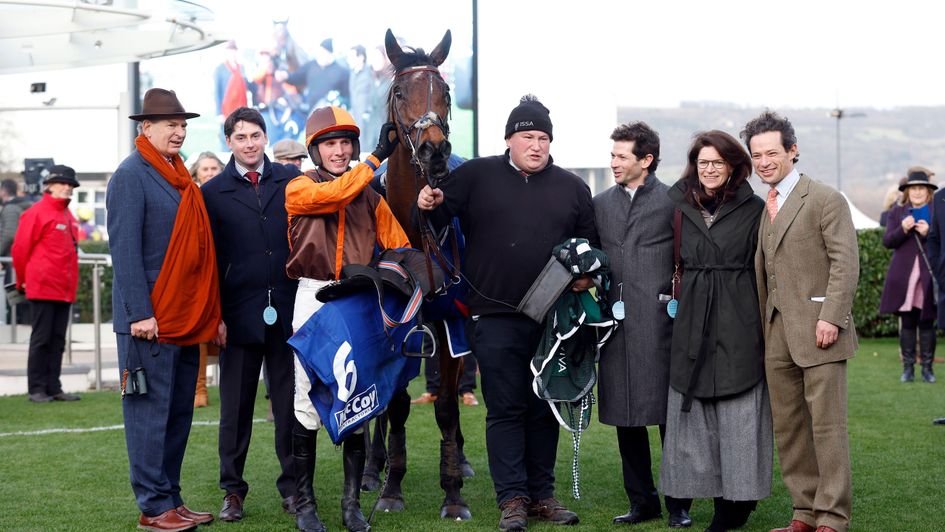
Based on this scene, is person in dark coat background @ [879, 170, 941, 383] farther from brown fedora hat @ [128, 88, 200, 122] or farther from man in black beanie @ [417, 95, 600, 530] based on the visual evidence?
brown fedora hat @ [128, 88, 200, 122]

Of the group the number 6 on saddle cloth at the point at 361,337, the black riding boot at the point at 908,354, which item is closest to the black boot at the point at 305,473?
the number 6 on saddle cloth at the point at 361,337

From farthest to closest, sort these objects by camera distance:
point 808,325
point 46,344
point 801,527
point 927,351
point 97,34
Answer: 1. point 97,34
2. point 927,351
3. point 46,344
4. point 801,527
5. point 808,325

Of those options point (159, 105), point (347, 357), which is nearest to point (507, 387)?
point (347, 357)

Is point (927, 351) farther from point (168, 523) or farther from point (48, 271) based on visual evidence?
point (48, 271)

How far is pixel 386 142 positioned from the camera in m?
5.18

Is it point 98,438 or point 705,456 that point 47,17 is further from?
point 705,456

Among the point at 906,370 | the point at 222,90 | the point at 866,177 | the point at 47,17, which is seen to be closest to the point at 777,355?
the point at 906,370

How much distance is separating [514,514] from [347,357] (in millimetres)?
1073

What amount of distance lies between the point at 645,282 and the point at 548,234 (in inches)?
19.5

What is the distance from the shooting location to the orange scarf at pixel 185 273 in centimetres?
502

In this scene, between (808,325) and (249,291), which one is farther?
(249,291)

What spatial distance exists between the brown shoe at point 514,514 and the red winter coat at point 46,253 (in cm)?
594

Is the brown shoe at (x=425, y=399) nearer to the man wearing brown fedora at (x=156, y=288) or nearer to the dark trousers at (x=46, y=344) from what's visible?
the dark trousers at (x=46, y=344)

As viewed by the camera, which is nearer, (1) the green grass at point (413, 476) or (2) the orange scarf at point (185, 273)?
(2) the orange scarf at point (185, 273)
